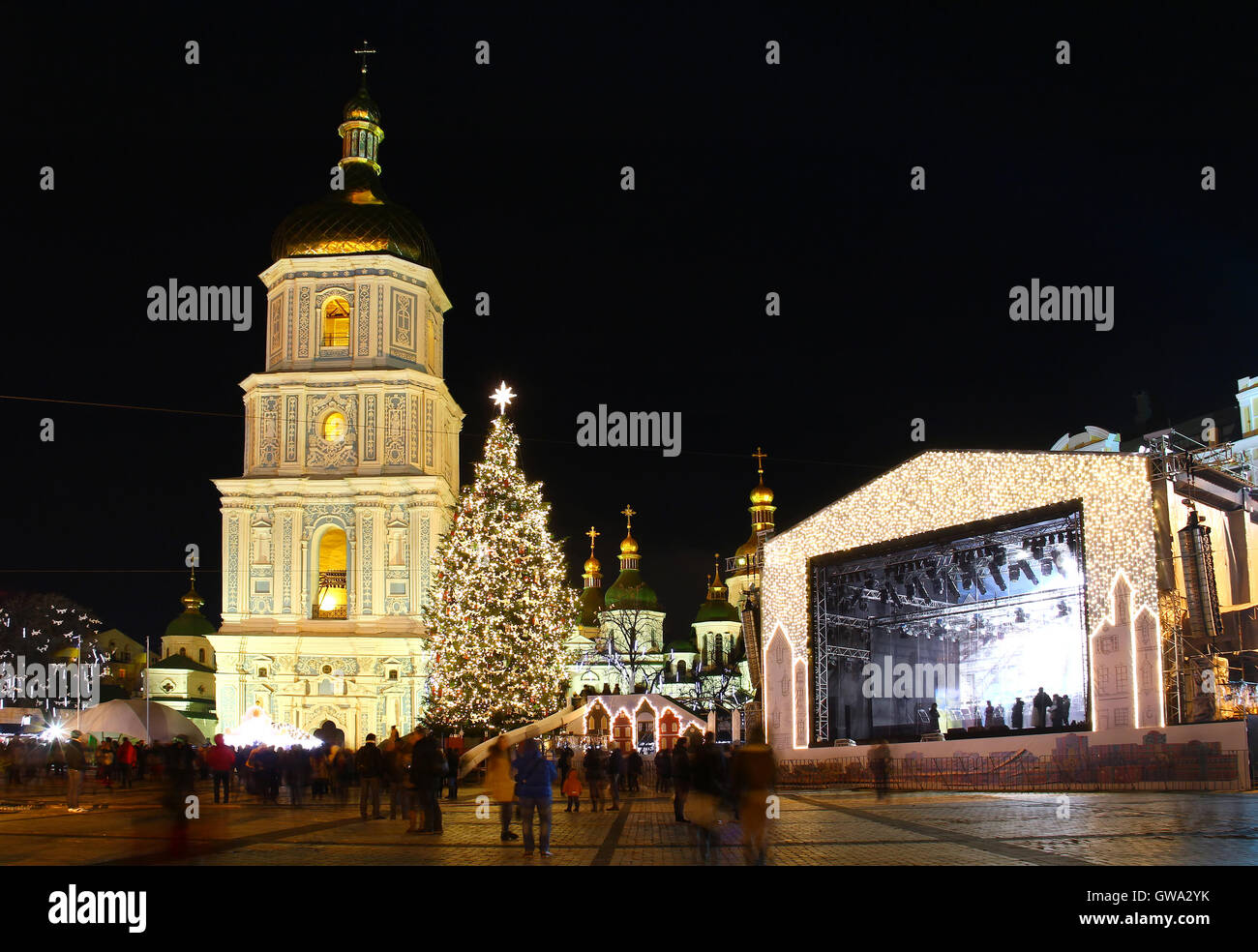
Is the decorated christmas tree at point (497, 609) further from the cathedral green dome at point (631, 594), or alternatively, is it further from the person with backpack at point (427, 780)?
the cathedral green dome at point (631, 594)

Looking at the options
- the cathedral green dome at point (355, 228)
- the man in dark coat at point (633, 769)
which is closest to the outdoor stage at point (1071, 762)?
the man in dark coat at point (633, 769)

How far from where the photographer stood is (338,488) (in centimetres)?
5375

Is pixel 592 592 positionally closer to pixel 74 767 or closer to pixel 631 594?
pixel 631 594

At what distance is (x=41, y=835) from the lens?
1858cm

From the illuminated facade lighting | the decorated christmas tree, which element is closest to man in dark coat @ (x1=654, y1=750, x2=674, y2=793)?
the illuminated facade lighting

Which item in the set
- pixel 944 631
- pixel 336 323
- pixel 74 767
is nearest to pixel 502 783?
pixel 74 767

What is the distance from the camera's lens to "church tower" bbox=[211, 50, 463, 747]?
52.4m

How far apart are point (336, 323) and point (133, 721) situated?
21574mm

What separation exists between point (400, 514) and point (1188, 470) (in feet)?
107

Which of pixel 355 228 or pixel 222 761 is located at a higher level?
pixel 355 228
